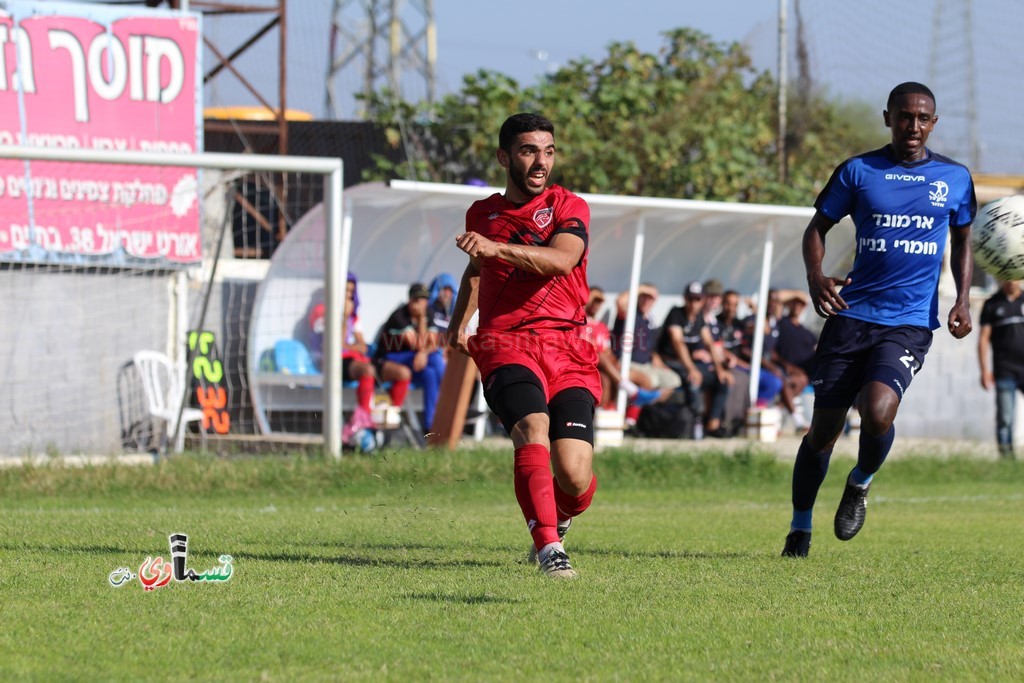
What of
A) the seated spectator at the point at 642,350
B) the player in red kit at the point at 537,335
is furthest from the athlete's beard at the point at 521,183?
the seated spectator at the point at 642,350

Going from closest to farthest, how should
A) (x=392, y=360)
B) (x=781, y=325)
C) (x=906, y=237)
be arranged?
(x=906, y=237) < (x=392, y=360) < (x=781, y=325)

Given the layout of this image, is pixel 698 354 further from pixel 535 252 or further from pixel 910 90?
pixel 535 252

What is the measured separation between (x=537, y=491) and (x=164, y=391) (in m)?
9.35

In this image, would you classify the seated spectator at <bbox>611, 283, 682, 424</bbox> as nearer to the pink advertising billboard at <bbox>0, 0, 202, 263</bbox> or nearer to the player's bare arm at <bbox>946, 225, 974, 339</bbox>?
the pink advertising billboard at <bbox>0, 0, 202, 263</bbox>

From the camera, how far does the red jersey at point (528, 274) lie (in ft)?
22.5

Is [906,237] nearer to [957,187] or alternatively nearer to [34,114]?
[957,187]

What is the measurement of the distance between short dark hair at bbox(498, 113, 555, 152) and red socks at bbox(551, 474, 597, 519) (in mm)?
1593

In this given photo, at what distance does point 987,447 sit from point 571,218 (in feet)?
40.7

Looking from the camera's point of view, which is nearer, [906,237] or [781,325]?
[906,237]

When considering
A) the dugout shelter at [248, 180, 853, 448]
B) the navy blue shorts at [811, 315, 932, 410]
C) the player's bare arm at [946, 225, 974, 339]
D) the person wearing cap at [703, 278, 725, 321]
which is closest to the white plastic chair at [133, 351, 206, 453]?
the dugout shelter at [248, 180, 853, 448]

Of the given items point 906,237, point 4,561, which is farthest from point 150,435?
point 906,237

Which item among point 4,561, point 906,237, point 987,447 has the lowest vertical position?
point 987,447

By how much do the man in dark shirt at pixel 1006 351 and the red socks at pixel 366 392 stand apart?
692 centimetres

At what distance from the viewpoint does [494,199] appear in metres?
7.07
